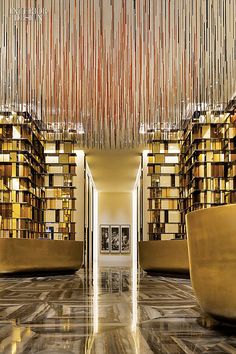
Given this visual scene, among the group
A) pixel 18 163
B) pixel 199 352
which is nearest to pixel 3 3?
pixel 199 352

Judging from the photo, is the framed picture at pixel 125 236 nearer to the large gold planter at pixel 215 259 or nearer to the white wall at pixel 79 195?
the white wall at pixel 79 195

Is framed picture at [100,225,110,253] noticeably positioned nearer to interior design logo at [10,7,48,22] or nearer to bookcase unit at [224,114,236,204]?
bookcase unit at [224,114,236,204]

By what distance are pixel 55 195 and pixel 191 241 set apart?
906 centimetres

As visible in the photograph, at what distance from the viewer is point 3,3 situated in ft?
15.5

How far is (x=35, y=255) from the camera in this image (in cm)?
623

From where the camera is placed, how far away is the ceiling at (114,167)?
12.7m

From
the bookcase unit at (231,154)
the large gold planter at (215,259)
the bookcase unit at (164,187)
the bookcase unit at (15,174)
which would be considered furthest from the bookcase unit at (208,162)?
the large gold planter at (215,259)

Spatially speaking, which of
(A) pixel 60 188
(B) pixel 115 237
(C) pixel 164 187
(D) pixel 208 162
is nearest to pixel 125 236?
(B) pixel 115 237

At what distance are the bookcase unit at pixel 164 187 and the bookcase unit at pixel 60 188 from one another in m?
1.66

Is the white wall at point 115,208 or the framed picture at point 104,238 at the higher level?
the white wall at point 115,208

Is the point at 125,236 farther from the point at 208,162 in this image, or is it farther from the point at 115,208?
the point at 208,162

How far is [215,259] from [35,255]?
171 inches

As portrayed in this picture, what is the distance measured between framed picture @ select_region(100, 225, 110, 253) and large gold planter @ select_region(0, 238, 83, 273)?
536 inches

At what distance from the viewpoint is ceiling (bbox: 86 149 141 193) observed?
1270 cm
